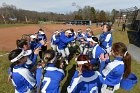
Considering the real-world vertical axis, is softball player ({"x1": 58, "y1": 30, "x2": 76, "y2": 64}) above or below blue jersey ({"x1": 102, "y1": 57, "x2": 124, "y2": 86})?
below

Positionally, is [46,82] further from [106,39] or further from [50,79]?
[106,39]

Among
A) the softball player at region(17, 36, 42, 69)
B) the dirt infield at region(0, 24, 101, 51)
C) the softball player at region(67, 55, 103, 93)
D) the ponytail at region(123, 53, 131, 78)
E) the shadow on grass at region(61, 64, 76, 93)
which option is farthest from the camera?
the dirt infield at region(0, 24, 101, 51)

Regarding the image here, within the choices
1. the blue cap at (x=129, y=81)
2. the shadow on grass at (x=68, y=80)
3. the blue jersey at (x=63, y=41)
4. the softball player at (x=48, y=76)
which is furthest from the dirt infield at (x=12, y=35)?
the blue cap at (x=129, y=81)

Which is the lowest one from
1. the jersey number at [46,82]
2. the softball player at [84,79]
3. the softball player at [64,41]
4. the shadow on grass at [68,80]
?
the shadow on grass at [68,80]

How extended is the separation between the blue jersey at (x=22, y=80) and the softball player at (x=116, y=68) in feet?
4.98

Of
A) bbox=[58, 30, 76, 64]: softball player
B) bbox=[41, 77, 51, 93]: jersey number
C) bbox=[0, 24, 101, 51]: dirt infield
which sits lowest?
bbox=[0, 24, 101, 51]: dirt infield

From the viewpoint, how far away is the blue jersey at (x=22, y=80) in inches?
189

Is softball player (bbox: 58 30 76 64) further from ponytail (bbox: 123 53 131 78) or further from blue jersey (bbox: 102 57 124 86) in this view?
blue jersey (bbox: 102 57 124 86)

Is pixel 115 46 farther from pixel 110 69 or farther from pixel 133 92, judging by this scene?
pixel 133 92

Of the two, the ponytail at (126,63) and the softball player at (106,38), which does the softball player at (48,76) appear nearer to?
the ponytail at (126,63)

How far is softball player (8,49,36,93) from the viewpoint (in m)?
4.79

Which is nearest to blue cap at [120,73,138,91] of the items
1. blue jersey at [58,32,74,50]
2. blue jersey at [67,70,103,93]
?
blue jersey at [67,70,103,93]

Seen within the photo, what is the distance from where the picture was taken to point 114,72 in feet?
16.0

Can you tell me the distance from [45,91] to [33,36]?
5.58 metres
